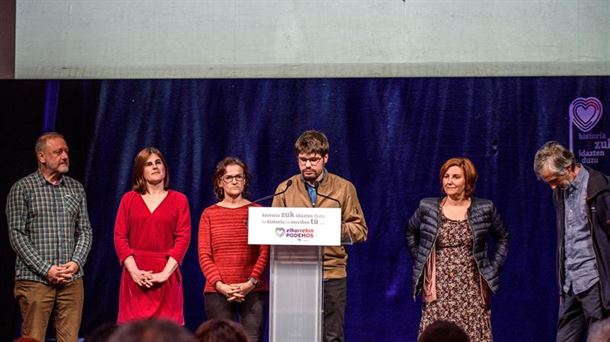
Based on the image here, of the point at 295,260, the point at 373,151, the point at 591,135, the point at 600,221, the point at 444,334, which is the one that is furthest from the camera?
the point at 373,151

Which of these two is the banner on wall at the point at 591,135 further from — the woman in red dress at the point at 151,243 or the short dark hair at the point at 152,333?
the short dark hair at the point at 152,333

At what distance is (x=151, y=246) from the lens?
235 inches

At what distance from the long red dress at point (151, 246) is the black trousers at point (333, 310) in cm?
96

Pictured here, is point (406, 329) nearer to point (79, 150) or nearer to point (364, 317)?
point (364, 317)

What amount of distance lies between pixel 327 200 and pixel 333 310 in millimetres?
695

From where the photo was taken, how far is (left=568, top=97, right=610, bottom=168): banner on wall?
7148 millimetres

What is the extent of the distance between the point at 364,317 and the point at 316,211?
7.74ft

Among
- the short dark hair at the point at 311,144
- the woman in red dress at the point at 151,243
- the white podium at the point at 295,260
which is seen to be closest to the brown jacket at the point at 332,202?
the short dark hair at the point at 311,144

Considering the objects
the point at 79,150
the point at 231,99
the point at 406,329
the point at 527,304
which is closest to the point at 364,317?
the point at 406,329

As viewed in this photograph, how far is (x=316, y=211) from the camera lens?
520cm

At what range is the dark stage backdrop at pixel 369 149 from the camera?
721 cm

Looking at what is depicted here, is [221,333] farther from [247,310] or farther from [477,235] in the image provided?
[477,235]

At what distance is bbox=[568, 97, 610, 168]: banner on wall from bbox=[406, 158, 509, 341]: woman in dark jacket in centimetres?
154

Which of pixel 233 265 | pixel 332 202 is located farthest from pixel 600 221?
pixel 233 265
